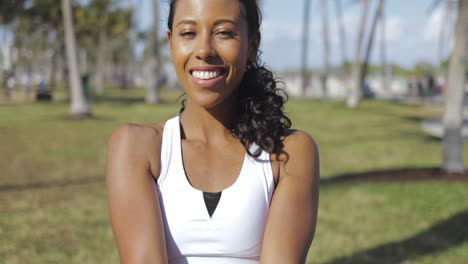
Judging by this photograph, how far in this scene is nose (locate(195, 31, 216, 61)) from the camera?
209cm

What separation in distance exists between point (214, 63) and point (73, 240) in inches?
200

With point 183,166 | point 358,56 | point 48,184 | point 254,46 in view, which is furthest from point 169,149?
point 358,56

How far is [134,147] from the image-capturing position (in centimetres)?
213

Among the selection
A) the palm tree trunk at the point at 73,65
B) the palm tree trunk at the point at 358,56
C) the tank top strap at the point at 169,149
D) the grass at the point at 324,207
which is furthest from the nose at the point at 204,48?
the palm tree trunk at the point at 358,56

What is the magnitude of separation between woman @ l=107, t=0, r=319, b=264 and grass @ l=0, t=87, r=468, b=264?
13.5 feet

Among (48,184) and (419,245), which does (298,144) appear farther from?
(48,184)

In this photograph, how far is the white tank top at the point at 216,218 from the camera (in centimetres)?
206

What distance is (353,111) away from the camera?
25.7m

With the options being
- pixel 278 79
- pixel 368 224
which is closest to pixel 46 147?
pixel 368 224

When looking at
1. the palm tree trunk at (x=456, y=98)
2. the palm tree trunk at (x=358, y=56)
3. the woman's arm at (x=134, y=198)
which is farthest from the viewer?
the palm tree trunk at (x=358, y=56)

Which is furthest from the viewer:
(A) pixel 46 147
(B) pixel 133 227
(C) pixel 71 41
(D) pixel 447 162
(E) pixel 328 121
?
(E) pixel 328 121

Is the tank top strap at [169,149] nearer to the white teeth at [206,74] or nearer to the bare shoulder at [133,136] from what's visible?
the bare shoulder at [133,136]

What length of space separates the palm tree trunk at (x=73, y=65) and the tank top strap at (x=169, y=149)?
700 inches

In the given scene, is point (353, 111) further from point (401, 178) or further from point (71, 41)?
point (401, 178)
